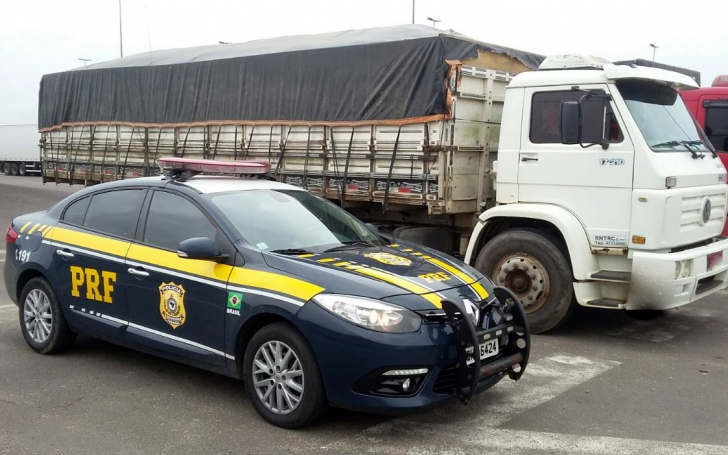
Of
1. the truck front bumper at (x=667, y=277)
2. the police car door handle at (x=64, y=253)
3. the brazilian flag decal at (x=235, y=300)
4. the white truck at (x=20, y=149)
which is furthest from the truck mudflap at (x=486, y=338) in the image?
the white truck at (x=20, y=149)

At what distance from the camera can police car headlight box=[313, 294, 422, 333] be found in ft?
13.4

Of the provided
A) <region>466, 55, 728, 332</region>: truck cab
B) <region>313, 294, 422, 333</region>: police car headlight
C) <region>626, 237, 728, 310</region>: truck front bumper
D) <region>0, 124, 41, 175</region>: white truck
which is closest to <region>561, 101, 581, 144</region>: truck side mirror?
<region>466, 55, 728, 332</region>: truck cab

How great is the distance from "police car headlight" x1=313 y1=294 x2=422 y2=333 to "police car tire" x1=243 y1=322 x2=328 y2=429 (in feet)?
1.00

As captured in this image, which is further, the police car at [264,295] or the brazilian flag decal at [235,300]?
the brazilian flag decal at [235,300]

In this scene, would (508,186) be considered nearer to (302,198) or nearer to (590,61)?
(590,61)

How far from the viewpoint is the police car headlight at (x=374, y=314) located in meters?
4.09

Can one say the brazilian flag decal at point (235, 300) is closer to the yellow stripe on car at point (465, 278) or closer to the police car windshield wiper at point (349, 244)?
the police car windshield wiper at point (349, 244)

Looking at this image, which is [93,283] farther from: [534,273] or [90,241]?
[534,273]

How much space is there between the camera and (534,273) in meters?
7.08

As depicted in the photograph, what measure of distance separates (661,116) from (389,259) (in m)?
3.57

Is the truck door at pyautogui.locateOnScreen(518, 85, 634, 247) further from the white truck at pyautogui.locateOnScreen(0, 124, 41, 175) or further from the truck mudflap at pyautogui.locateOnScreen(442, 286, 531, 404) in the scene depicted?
the white truck at pyautogui.locateOnScreen(0, 124, 41, 175)

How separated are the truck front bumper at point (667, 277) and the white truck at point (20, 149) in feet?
139

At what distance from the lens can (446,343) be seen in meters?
4.19

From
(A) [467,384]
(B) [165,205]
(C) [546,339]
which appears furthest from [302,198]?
(C) [546,339]
